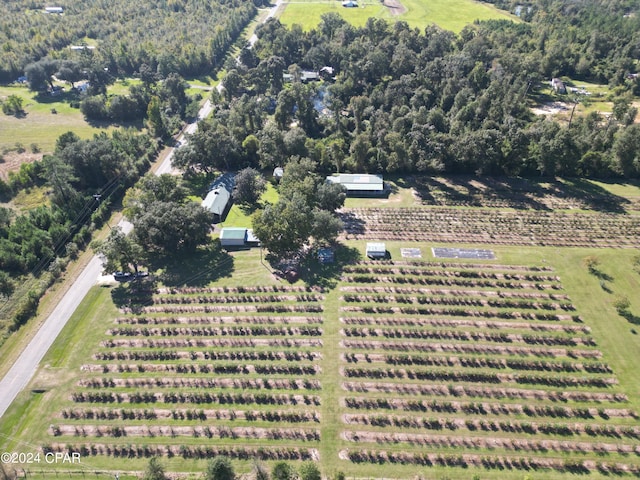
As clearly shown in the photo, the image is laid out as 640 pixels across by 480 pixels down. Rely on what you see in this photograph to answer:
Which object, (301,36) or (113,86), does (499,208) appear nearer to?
(301,36)

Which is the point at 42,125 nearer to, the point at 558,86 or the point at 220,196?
the point at 220,196

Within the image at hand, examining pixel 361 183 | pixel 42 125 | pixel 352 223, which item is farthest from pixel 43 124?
pixel 352 223

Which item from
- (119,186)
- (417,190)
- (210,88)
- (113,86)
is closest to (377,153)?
(417,190)

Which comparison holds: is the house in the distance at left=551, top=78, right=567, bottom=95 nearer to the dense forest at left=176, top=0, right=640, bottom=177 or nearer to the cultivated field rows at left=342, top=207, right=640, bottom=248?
the dense forest at left=176, top=0, right=640, bottom=177

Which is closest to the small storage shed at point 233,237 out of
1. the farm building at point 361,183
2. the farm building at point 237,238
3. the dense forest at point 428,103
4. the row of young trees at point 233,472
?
the farm building at point 237,238

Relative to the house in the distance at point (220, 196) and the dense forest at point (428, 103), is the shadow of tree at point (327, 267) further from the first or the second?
the dense forest at point (428, 103)

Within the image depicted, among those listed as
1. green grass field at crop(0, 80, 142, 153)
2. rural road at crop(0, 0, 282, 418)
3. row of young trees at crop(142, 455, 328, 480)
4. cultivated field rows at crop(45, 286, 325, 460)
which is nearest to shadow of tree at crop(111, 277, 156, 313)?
cultivated field rows at crop(45, 286, 325, 460)
